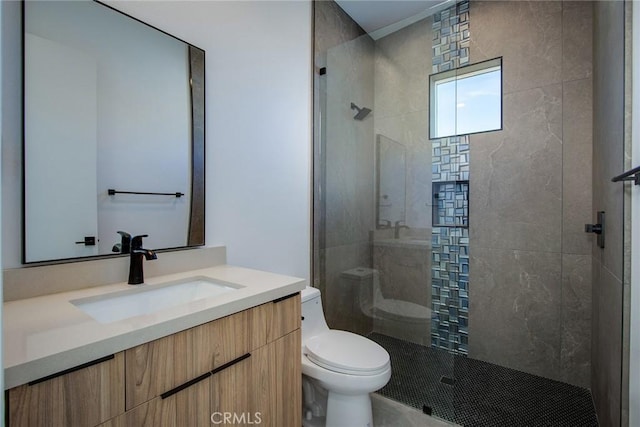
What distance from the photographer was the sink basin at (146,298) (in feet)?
3.63

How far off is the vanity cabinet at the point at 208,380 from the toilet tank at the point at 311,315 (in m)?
0.45

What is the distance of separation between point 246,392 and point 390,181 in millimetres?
1597

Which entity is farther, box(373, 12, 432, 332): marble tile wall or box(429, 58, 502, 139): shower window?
box(429, 58, 502, 139): shower window

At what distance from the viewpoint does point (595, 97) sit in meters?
1.93

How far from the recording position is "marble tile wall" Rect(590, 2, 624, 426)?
130 cm

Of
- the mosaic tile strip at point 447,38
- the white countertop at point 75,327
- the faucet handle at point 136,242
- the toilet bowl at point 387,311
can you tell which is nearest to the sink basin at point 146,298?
the white countertop at point 75,327

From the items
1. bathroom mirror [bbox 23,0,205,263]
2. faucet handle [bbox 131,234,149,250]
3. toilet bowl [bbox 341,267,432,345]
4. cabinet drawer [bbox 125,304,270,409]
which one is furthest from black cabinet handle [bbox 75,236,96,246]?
toilet bowl [bbox 341,267,432,345]

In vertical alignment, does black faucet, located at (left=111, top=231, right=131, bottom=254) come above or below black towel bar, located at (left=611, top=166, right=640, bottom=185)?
below

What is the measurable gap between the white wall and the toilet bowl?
442mm

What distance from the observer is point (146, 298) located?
1.24 meters

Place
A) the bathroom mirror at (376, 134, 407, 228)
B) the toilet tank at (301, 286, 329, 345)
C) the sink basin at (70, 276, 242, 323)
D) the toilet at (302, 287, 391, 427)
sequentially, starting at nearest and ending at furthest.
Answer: the sink basin at (70, 276, 242, 323)
the toilet at (302, 287, 391, 427)
the toilet tank at (301, 286, 329, 345)
the bathroom mirror at (376, 134, 407, 228)

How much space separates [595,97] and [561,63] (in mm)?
356

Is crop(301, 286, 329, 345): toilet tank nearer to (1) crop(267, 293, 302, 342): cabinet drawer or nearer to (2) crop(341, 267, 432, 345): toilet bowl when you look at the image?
(1) crop(267, 293, 302, 342): cabinet drawer

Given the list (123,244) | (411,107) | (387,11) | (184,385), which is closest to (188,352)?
(184,385)
